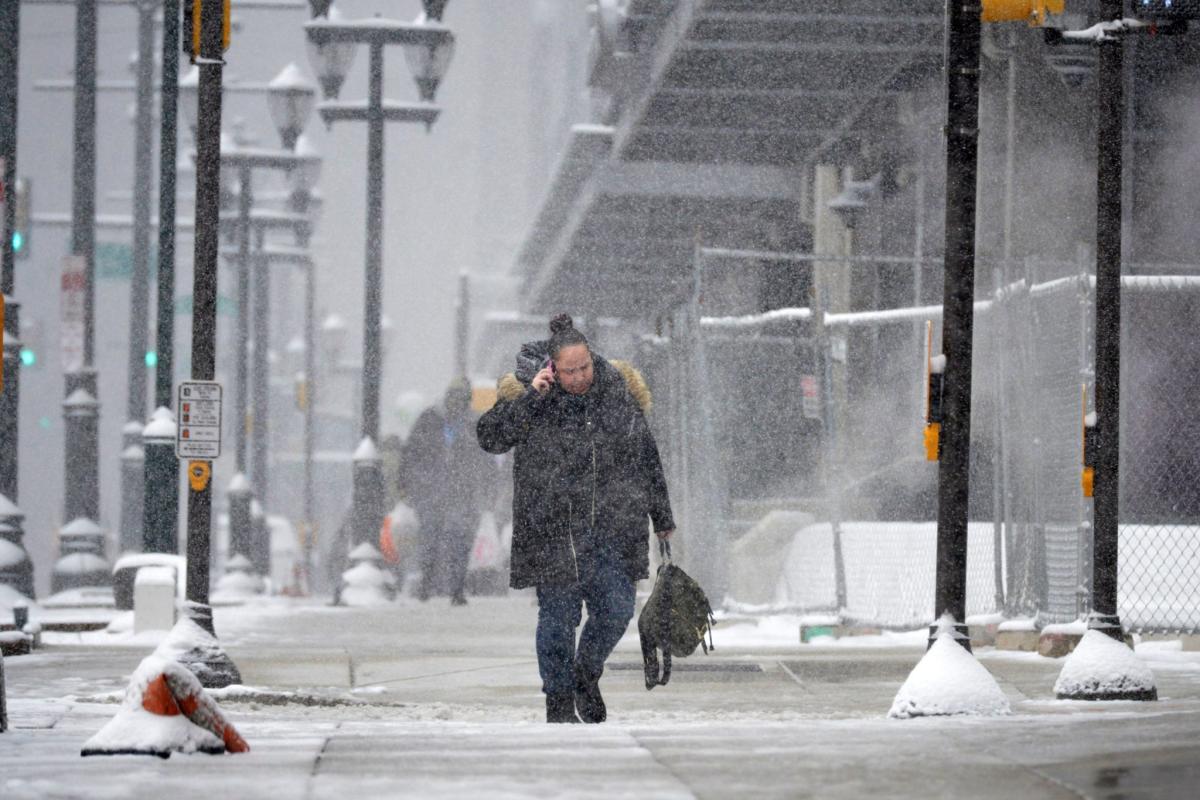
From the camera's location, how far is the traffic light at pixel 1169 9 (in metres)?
9.94

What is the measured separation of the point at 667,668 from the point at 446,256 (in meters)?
129

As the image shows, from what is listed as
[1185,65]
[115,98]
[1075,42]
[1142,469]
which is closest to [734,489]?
[1142,469]

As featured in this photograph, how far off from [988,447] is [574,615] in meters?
7.68

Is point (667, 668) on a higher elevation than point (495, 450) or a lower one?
lower

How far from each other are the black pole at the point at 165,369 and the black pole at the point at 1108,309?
24.9 ft

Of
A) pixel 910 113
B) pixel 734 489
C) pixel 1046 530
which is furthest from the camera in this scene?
pixel 910 113

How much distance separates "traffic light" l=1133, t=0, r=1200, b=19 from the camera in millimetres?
9938

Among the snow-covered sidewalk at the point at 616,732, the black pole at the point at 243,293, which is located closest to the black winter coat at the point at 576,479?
the snow-covered sidewalk at the point at 616,732

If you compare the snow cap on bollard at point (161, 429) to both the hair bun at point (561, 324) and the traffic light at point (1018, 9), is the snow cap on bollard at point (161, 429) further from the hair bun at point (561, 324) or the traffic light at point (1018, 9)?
the traffic light at point (1018, 9)

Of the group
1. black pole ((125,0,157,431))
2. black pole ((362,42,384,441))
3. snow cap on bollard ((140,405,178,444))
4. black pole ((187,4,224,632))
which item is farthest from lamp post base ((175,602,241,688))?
black pole ((125,0,157,431))

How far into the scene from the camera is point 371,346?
22984 mm

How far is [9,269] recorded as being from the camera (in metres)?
16.5

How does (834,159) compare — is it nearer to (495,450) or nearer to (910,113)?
(910,113)

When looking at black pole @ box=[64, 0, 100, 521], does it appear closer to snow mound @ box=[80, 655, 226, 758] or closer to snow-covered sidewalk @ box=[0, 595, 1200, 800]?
snow-covered sidewalk @ box=[0, 595, 1200, 800]
